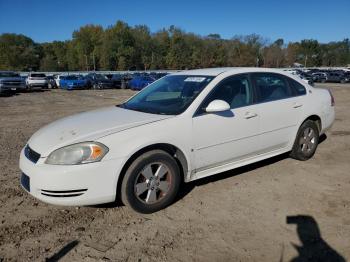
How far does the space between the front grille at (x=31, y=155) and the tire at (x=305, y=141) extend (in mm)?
3809

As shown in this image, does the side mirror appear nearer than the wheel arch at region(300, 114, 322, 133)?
Yes

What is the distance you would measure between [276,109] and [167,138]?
1927 millimetres

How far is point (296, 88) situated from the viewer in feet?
17.8

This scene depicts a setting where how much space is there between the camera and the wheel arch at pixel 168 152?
12.0 feet

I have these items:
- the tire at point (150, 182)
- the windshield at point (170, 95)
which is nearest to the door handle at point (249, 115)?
the windshield at point (170, 95)

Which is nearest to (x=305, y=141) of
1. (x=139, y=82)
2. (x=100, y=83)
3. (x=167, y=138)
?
(x=167, y=138)

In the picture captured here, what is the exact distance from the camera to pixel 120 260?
3010mm

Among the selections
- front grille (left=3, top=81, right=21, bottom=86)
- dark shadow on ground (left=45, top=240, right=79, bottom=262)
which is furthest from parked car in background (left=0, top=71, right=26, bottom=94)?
dark shadow on ground (left=45, top=240, right=79, bottom=262)

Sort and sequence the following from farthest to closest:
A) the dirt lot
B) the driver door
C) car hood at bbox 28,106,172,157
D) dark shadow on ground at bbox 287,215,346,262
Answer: the driver door → car hood at bbox 28,106,172,157 → the dirt lot → dark shadow on ground at bbox 287,215,346,262

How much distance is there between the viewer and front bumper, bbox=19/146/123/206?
3.42 meters

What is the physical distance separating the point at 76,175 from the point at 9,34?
11221 centimetres

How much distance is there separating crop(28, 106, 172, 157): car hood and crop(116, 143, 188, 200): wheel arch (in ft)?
0.95

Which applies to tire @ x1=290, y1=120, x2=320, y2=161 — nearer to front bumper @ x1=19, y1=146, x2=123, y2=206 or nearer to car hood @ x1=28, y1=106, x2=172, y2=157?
car hood @ x1=28, y1=106, x2=172, y2=157

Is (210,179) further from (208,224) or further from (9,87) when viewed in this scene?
(9,87)
